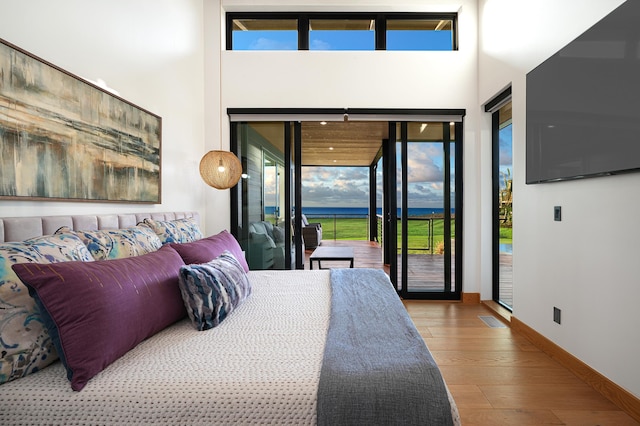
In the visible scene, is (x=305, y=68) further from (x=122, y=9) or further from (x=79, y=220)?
(x=79, y=220)

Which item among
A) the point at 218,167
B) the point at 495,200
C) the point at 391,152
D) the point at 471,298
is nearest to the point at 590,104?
the point at 495,200

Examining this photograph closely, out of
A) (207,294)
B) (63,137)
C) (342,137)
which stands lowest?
(207,294)

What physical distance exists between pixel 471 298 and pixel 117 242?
146 inches

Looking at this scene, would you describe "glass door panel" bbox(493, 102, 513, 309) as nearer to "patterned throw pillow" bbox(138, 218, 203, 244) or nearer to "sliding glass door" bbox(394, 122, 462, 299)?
"sliding glass door" bbox(394, 122, 462, 299)

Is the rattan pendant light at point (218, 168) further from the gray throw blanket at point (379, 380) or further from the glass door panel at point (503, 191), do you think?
the glass door panel at point (503, 191)

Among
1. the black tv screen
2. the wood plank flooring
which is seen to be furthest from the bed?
the black tv screen

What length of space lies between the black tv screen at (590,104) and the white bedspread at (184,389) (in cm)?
198

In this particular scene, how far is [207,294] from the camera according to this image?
1506 mm

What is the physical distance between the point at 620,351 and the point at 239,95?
→ 401cm

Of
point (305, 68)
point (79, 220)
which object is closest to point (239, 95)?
point (305, 68)

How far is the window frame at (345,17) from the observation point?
3.98 metres

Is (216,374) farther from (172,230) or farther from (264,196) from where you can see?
(264,196)

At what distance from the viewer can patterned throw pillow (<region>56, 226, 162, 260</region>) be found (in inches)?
61.2

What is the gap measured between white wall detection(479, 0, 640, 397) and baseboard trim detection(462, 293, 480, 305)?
2.77 ft
